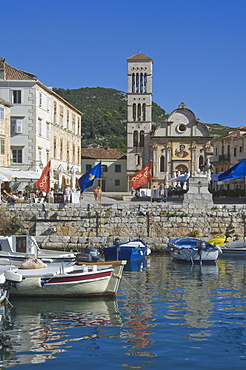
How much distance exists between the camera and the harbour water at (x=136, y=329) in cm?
1209

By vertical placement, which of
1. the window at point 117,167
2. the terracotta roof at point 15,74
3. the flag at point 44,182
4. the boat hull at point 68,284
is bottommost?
the boat hull at point 68,284

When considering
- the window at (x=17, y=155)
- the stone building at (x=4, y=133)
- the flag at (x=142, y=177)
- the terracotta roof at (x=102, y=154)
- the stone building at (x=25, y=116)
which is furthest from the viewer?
the terracotta roof at (x=102, y=154)

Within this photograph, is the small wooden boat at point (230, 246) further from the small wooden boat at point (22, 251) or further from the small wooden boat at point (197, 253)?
the small wooden boat at point (22, 251)

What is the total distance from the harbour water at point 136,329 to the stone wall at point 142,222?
31.5 ft

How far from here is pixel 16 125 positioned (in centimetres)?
4691

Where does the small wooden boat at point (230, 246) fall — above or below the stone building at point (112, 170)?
below

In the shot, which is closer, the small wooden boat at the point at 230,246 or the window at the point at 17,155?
the small wooden boat at the point at 230,246

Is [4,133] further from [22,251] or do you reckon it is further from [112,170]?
[112,170]

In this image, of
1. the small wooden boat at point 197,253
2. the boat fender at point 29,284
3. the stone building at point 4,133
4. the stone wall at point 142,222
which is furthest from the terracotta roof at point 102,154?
the boat fender at point 29,284

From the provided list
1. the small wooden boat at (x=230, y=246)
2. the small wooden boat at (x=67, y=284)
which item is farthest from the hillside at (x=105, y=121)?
the small wooden boat at (x=67, y=284)

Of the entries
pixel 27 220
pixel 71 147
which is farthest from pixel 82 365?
pixel 71 147

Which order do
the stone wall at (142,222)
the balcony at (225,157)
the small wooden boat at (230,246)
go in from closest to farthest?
the small wooden boat at (230,246) < the stone wall at (142,222) < the balcony at (225,157)

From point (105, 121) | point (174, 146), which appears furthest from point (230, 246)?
point (105, 121)

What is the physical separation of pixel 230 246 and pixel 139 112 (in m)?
55.5
